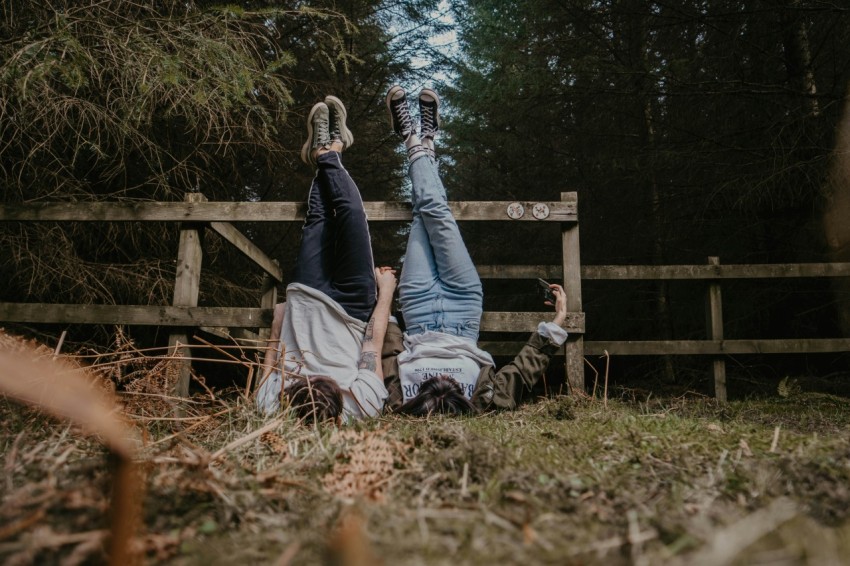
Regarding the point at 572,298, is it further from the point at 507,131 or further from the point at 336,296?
the point at 507,131

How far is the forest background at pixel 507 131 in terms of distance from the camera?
11.1ft

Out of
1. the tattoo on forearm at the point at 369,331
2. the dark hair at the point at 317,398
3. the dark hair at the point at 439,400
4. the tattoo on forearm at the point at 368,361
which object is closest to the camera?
the dark hair at the point at 317,398

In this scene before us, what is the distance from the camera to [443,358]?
3.28 m

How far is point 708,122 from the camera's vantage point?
6.14 metres

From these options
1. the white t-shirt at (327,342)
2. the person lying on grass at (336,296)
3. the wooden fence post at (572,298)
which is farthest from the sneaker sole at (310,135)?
the wooden fence post at (572,298)

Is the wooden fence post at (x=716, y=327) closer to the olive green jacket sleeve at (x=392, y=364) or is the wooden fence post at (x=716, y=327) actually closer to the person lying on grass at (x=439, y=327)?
the person lying on grass at (x=439, y=327)

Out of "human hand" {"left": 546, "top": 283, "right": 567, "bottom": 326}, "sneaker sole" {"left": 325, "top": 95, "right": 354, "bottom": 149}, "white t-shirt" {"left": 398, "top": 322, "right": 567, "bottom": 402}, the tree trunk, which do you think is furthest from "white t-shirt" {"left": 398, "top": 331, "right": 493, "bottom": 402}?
the tree trunk

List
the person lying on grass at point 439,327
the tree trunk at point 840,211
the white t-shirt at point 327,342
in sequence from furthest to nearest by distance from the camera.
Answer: the tree trunk at point 840,211 → the person lying on grass at point 439,327 → the white t-shirt at point 327,342

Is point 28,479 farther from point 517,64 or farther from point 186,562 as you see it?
point 517,64

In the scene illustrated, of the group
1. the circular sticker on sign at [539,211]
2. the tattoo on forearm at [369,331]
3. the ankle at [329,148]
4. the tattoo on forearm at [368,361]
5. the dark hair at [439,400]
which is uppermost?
the ankle at [329,148]

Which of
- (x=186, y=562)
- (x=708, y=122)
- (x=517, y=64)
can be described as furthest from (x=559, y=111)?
(x=186, y=562)

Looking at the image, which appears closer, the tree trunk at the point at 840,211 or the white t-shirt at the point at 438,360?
the white t-shirt at the point at 438,360

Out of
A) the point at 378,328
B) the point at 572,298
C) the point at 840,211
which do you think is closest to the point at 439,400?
the point at 378,328

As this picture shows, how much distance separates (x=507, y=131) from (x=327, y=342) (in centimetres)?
683
